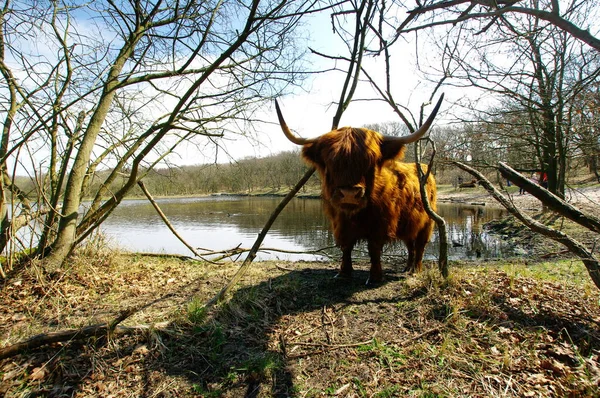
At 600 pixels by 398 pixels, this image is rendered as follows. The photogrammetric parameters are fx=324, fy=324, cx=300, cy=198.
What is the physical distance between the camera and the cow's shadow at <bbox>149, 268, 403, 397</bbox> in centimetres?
265

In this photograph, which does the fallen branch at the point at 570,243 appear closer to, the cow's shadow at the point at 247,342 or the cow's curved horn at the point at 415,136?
the cow's curved horn at the point at 415,136

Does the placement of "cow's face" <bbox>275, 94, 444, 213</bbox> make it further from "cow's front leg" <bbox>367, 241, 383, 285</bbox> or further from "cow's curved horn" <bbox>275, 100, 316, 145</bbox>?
"cow's front leg" <bbox>367, 241, 383, 285</bbox>

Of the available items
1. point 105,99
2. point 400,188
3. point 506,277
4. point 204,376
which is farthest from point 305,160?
point 105,99

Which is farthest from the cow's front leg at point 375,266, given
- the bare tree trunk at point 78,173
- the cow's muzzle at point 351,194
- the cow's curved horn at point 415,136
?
the bare tree trunk at point 78,173

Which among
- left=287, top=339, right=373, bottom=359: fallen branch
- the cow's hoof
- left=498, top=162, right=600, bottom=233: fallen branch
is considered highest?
left=498, top=162, right=600, bottom=233: fallen branch

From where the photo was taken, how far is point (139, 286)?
4.57 metres

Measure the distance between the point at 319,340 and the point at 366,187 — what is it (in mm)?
1842

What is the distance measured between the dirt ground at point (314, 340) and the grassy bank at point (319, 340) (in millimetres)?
11

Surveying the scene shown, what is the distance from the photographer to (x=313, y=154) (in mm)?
4293

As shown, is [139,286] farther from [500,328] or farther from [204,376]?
[500,328]

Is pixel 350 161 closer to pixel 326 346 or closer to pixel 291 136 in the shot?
pixel 291 136

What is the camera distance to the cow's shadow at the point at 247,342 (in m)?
2.65

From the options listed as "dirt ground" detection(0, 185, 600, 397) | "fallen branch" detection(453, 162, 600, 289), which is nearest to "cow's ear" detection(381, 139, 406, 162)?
"fallen branch" detection(453, 162, 600, 289)

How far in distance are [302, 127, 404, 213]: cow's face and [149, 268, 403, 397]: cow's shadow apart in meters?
1.21
